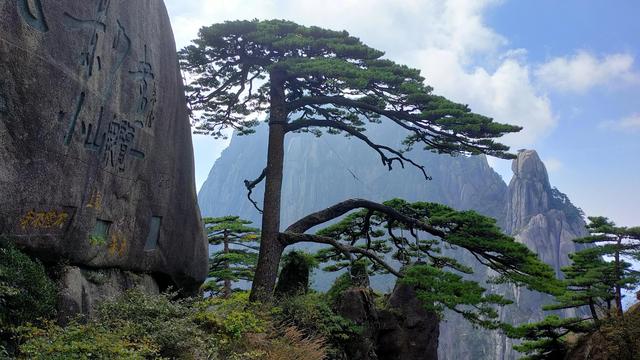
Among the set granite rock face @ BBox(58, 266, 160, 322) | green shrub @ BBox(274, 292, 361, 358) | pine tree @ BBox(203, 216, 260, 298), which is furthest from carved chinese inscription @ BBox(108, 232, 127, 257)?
pine tree @ BBox(203, 216, 260, 298)

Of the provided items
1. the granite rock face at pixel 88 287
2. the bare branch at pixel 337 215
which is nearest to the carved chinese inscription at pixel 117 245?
the granite rock face at pixel 88 287

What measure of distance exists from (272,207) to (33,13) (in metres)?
7.28

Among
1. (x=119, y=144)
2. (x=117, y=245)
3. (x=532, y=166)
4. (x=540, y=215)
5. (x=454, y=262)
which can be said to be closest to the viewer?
(x=119, y=144)

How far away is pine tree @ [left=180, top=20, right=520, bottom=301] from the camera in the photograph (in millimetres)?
11148

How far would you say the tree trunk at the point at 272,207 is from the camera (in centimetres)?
1132

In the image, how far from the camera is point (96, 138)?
6633mm

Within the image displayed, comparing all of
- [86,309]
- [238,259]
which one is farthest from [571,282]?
[86,309]

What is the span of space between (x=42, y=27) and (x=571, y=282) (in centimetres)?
1539

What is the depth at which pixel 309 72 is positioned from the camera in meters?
11.2

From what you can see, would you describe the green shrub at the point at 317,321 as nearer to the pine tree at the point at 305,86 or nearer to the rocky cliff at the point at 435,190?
the pine tree at the point at 305,86

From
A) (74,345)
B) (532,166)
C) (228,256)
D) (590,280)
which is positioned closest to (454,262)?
(590,280)

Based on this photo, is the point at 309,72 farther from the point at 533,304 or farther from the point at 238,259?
the point at 533,304

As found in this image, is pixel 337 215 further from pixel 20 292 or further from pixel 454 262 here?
pixel 20 292

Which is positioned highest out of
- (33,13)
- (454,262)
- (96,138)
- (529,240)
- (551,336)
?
(33,13)
